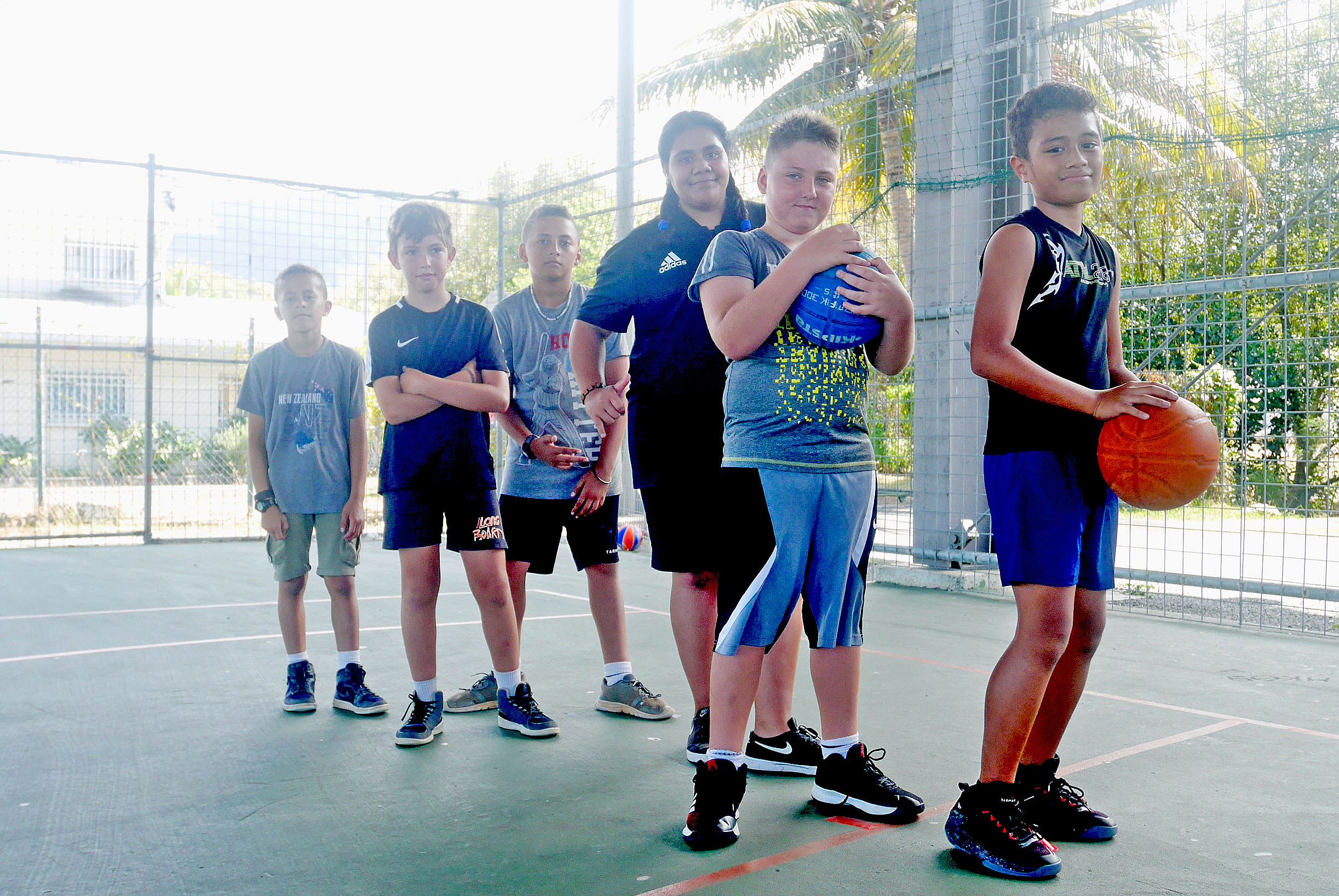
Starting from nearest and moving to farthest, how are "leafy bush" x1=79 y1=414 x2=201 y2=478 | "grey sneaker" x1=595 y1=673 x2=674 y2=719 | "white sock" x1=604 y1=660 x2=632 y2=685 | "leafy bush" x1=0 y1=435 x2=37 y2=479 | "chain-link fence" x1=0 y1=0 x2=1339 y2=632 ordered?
"grey sneaker" x1=595 y1=673 x2=674 y2=719
"white sock" x1=604 y1=660 x2=632 y2=685
"chain-link fence" x1=0 y1=0 x2=1339 y2=632
"leafy bush" x1=79 y1=414 x2=201 y2=478
"leafy bush" x1=0 y1=435 x2=37 y2=479

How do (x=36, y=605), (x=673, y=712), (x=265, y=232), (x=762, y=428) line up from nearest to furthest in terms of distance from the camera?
(x=762, y=428)
(x=673, y=712)
(x=36, y=605)
(x=265, y=232)

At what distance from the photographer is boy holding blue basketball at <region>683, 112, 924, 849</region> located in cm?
227

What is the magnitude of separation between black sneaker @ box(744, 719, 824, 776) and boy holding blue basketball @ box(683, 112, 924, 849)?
395 millimetres

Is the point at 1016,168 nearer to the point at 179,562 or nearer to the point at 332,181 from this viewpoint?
the point at 179,562

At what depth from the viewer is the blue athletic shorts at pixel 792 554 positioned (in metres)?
2.31

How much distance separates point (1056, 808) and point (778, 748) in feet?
→ 2.43

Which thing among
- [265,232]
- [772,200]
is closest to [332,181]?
[265,232]

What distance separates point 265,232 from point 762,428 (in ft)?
27.7

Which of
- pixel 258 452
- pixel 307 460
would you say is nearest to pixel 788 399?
pixel 307 460

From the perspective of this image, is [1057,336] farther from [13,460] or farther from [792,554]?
[13,460]

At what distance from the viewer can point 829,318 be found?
2.28 metres

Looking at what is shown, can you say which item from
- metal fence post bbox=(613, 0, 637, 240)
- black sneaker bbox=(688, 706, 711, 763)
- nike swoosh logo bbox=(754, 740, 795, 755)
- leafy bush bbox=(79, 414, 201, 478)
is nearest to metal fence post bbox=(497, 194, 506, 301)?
metal fence post bbox=(613, 0, 637, 240)

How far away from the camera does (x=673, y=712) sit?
138 inches

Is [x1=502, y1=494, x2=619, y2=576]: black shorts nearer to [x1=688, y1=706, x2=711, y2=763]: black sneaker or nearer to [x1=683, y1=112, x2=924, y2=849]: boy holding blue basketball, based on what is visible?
[x1=688, y1=706, x2=711, y2=763]: black sneaker
